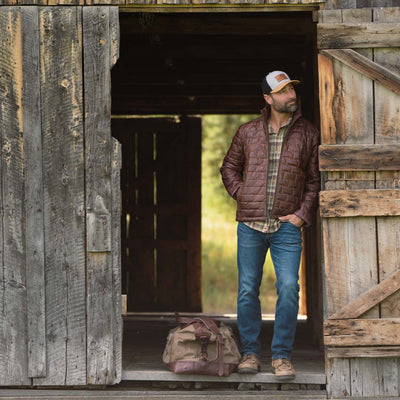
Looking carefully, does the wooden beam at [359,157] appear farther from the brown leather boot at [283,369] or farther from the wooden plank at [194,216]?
the wooden plank at [194,216]

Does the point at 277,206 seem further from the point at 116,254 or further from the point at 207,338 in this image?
the point at 116,254

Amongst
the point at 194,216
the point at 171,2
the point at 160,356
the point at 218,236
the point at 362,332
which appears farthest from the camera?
the point at 218,236

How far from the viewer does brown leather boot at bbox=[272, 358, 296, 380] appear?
16.0 feet

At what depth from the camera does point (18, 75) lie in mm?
4902

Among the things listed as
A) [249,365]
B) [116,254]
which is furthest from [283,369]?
[116,254]

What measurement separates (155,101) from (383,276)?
15.4 ft

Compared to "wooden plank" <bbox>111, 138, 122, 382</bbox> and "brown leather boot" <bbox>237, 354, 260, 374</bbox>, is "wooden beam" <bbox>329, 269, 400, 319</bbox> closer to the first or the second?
"brown leather boot" <bbox>237, 354, 260, 374</bbox>

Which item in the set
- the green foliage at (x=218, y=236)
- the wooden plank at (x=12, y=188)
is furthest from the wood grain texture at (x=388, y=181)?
the green foliage at (x=218, y=236)

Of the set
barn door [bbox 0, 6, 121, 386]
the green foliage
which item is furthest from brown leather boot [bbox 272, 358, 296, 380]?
the green foliage

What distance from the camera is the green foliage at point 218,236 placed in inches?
540

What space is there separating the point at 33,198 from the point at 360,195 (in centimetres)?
221

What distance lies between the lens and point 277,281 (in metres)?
4.96

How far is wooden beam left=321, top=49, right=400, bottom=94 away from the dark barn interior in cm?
257

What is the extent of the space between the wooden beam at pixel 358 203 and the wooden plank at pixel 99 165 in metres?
1.48
